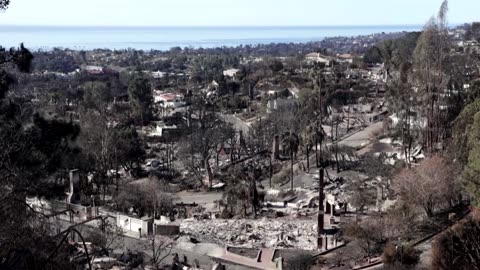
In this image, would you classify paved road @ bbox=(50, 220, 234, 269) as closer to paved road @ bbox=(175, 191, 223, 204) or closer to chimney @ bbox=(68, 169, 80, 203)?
chimney @ bbox=(68, 169, 80, 203)

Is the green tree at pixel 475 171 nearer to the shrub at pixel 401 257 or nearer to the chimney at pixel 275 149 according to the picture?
the shrub at pixel 401 257

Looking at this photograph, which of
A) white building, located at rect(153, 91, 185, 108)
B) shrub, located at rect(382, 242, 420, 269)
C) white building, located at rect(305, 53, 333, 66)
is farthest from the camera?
white building, located at rect(305, 53, 333, 66)

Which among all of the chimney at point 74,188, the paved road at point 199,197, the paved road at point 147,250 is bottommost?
the paved road at point 199,197

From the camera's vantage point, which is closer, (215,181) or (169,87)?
(215,181)

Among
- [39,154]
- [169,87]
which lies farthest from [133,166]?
[169,87]

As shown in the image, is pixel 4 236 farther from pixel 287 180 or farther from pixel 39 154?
pixel 287 180

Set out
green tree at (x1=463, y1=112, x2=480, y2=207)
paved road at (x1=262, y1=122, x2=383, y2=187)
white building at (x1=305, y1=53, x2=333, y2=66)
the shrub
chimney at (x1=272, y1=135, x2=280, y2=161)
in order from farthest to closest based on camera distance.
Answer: white building at (x1=305, y1=53, x2=333, y2=66) < chimney at (x1=272, y1=135, x2=280, y2=161) < paved road at (x1=262, y1=122, x2=383, y2=187) < green tree at (x1=463, y1=112, x2=480, y2=207) < the shrub

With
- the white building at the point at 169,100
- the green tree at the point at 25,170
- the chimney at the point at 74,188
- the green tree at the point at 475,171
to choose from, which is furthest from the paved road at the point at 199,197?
the white building at the point at 169,100

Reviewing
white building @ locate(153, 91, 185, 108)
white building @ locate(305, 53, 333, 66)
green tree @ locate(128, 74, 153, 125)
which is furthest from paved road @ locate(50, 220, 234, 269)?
white building @ locate(305, 53, 333, 66)
